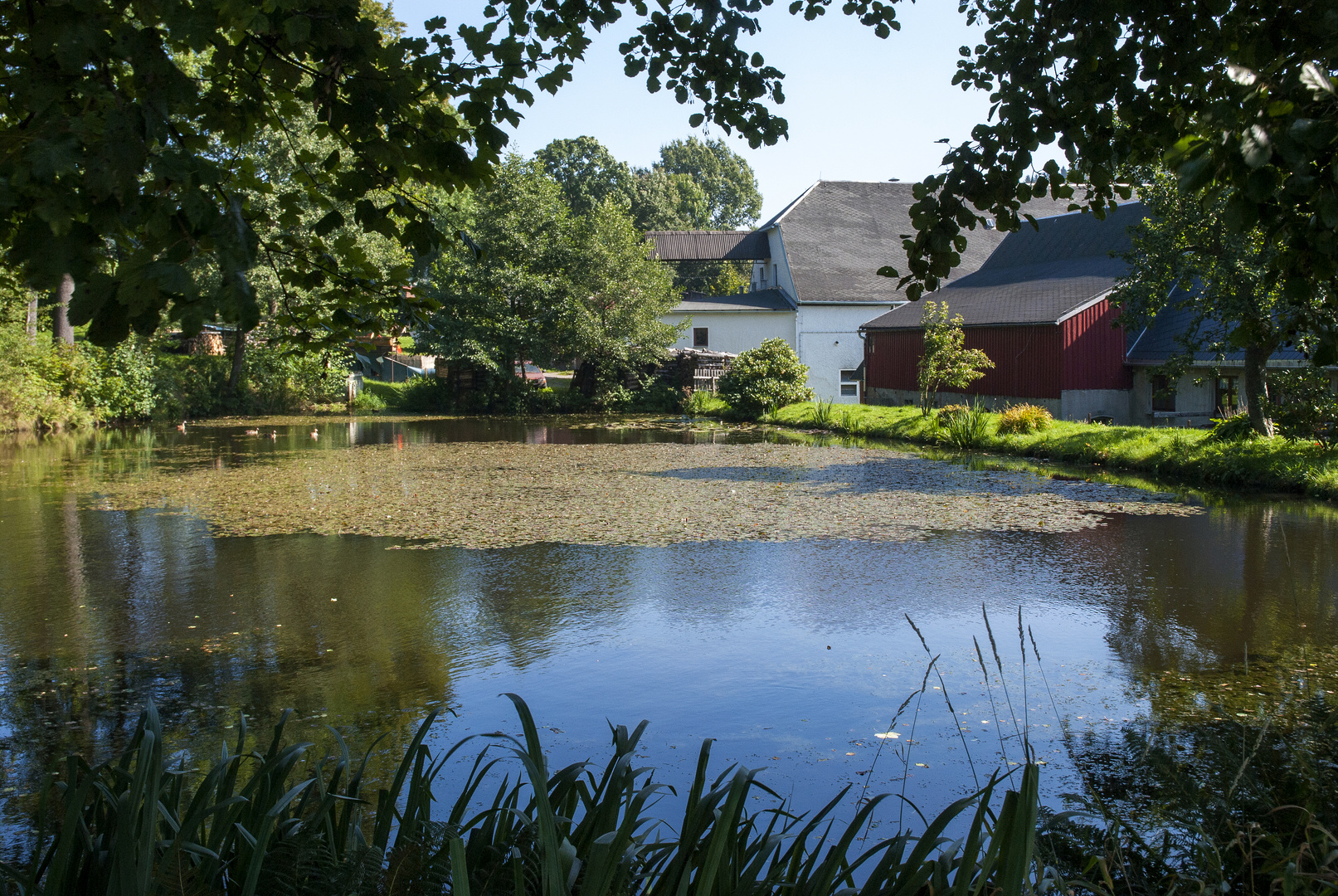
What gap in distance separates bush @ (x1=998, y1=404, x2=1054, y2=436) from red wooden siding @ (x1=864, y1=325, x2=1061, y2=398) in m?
4.22

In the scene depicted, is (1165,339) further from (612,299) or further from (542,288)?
Result: (542,288)

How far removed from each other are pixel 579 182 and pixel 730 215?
15265 mm

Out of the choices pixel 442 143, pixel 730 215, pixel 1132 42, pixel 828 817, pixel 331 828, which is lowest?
pixel 828 817

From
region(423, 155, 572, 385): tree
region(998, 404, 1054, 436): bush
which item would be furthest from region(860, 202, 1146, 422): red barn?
region(423, 155, 572, 385): tree

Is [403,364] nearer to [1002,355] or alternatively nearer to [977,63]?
[1002,355]

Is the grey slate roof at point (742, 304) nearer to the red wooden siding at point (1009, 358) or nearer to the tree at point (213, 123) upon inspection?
the red wooden siding at point (1009, 358)

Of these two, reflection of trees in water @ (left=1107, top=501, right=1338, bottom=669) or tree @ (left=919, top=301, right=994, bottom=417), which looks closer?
reflection of trees in water @ (left=1107, top=501, right=1338, bottom=669)

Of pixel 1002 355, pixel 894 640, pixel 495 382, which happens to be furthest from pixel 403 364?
pixel 894 640

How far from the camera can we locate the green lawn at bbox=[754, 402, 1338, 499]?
1359 centimetres

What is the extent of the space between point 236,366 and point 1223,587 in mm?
29005

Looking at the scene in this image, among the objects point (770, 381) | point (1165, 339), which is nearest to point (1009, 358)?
point (1165, 339)

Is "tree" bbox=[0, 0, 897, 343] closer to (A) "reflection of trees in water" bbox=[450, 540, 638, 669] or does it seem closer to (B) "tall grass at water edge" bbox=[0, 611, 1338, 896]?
(B) "tall grass at water edge" bbox=[0, 611, 1338, 896]

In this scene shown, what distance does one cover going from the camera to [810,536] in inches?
419

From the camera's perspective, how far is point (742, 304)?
38125 millimetres
